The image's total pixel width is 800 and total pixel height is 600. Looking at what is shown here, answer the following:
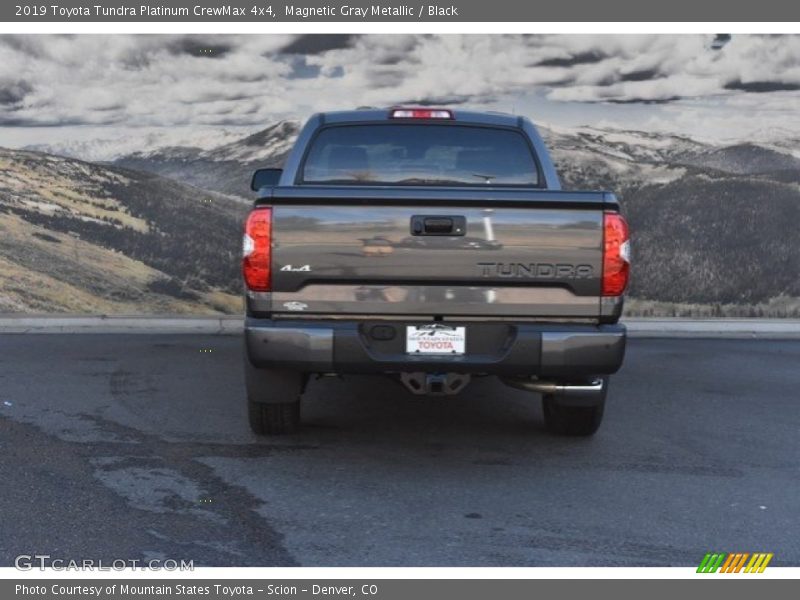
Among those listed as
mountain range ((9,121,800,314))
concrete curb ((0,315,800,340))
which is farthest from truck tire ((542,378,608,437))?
mountain range ((9,121,800,314))

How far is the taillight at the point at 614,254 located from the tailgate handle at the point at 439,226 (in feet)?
2.43

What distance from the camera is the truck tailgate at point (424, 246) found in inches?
216

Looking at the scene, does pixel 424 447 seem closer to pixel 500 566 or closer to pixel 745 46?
pixel 500 566

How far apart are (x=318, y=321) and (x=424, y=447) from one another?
4.30 ft

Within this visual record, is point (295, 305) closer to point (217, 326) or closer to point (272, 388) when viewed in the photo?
point (272, 388)

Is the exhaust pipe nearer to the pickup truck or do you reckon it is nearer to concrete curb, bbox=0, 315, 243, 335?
the pickup truck

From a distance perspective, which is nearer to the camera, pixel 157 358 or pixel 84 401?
pixel 84 401

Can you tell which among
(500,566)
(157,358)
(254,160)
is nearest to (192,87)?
(254,160)

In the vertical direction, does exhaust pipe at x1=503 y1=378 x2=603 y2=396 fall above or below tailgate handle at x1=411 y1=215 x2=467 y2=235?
below

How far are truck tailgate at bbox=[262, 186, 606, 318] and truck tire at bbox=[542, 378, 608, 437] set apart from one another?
1.20 metres

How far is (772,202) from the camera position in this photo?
12672 millimetres

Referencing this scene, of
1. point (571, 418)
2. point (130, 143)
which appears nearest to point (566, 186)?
point (130, 143)

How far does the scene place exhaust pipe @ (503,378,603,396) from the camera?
5.95 metres

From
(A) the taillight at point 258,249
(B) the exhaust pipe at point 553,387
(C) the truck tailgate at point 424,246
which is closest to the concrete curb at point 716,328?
(B) the exhaust pipe at point 553,387
